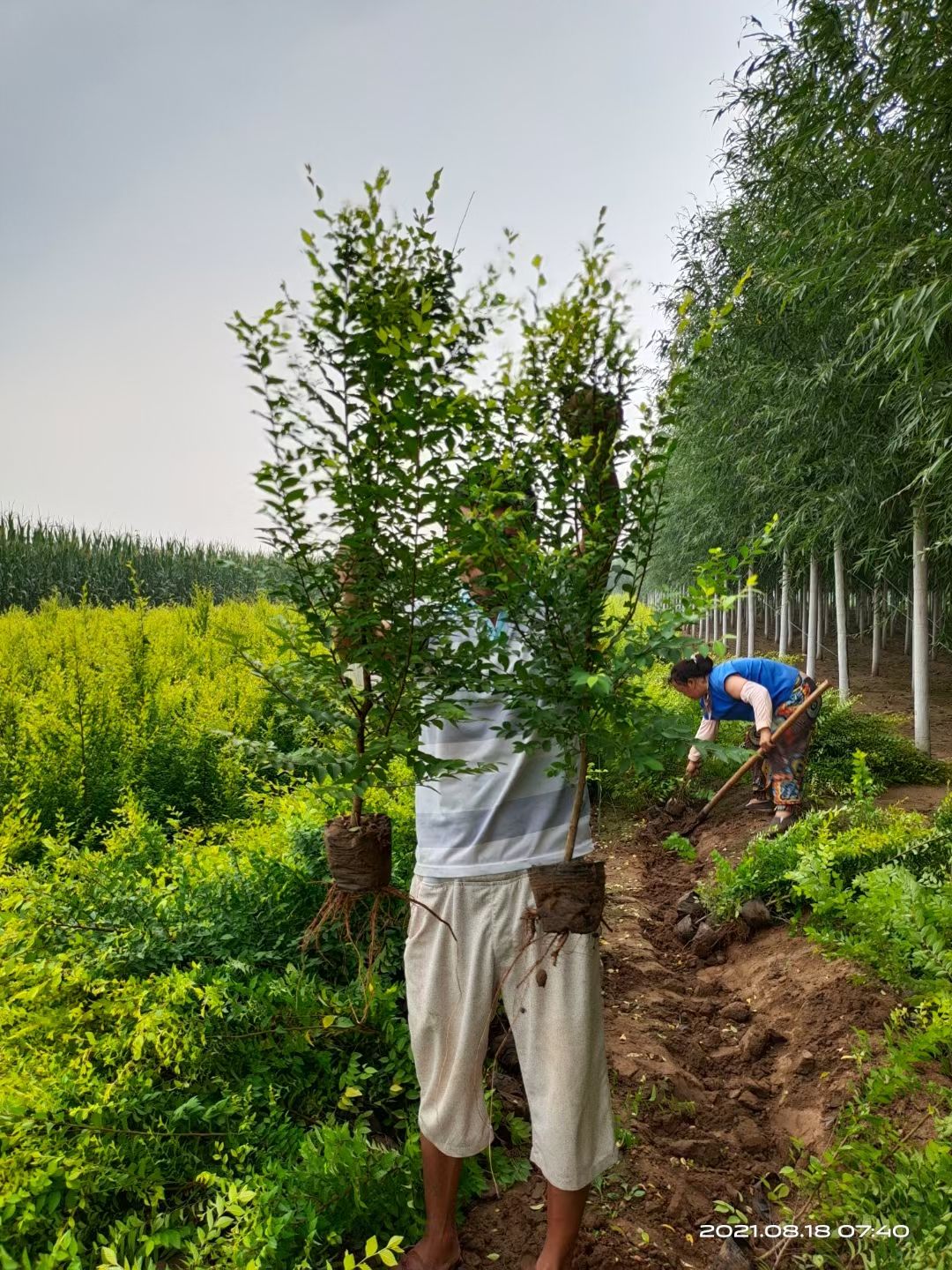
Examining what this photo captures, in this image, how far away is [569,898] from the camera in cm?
195

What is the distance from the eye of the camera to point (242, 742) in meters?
2.13

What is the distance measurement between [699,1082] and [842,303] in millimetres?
6833

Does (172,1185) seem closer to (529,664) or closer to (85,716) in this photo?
(529,664)

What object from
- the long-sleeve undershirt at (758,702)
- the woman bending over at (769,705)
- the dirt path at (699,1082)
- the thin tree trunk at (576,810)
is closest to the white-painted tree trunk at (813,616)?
the woman bending over at (769,705)

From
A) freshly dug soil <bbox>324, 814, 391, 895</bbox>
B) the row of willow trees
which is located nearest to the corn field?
the row of willow trees

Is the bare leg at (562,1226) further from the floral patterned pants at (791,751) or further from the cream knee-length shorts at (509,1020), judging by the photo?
the floral patterned pants at (791,751)

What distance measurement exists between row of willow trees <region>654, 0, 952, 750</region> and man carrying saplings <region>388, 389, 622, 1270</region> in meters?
1.80

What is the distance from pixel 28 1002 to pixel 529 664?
72.0 inches

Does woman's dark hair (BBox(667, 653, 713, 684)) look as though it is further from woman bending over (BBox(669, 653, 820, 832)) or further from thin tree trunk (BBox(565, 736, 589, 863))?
thin tree trunk (BBox(565, 736, 589, 863))

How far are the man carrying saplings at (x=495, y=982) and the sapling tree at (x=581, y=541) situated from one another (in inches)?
4.2

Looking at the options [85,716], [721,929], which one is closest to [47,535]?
[85,716]

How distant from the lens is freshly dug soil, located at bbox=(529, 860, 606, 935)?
194 cm

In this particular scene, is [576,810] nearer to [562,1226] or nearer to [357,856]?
[357,856]

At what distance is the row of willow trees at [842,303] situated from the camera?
5562mm
